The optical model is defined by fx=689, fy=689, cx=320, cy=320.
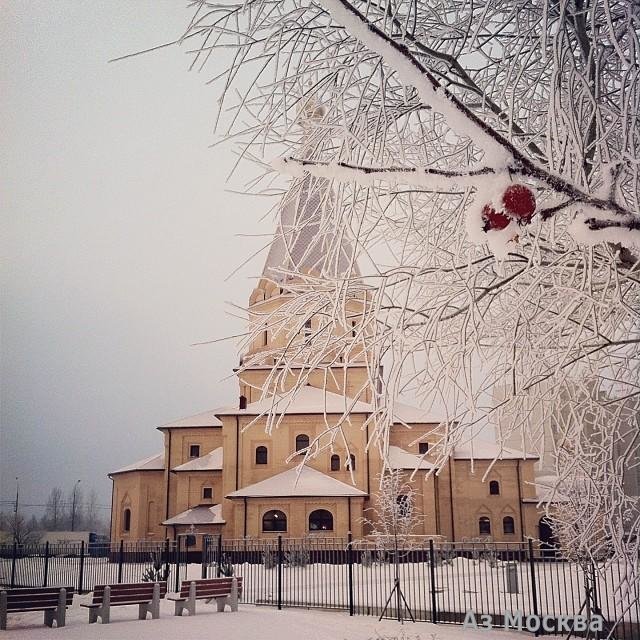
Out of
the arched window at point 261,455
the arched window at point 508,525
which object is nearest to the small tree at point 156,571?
the arched window at point 261,455

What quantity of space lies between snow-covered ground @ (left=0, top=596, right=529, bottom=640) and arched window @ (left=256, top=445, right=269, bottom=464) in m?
12.0

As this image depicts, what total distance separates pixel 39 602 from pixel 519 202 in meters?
4.83

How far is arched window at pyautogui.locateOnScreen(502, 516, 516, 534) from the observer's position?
1902 cm

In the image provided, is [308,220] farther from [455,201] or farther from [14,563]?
[14,563]

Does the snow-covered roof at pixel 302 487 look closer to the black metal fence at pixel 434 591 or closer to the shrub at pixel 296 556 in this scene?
the shrub at pixel 296 556

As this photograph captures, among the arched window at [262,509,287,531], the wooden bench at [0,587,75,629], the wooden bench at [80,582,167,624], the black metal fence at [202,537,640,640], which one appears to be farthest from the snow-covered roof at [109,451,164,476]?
the wooden bench at [0,587,75,629]

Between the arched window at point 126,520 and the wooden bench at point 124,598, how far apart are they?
1075cm

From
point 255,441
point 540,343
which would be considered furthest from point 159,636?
point 255,441

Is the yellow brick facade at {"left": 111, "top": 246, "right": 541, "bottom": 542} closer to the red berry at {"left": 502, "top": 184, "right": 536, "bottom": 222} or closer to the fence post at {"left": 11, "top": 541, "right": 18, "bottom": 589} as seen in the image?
the fence post at {"left": 11, "top": 541, "right": 18, "bottom": 589}

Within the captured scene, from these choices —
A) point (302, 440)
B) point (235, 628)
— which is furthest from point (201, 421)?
point (235, 628)

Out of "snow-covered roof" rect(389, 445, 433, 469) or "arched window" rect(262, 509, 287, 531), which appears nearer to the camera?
"arched window" rect(262, 509, 287, 531)

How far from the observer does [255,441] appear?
18.4 m

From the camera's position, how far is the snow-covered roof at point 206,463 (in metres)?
18.5

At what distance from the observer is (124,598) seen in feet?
17.4
